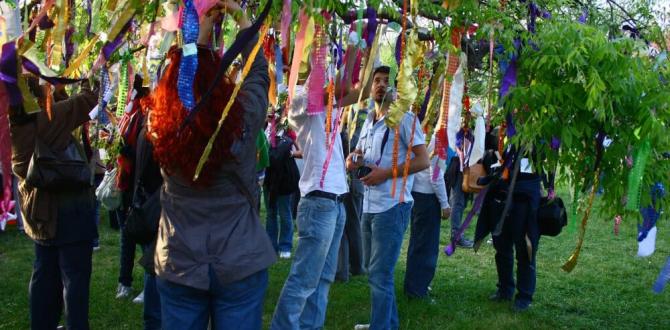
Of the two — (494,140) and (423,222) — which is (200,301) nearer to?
(423,222)

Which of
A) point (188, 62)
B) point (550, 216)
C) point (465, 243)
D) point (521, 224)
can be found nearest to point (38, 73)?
point (188, 62)

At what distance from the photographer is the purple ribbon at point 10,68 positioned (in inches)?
80.4

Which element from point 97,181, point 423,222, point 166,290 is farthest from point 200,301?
point 97,181

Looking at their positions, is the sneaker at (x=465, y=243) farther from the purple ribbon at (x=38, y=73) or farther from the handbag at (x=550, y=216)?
the purple ribbon at (x=38, y=73)

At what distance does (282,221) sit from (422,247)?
2157mm

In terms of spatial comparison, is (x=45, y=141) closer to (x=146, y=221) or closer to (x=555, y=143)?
(x=146, y=221)

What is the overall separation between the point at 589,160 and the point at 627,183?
206 millimetres

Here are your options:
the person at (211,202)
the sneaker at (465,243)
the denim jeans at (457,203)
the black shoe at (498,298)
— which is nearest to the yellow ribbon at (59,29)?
the person at (211,202)

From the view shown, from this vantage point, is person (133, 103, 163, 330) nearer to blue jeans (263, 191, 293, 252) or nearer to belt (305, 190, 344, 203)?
belt (305, 190, 344, 203)

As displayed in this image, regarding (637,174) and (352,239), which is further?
(352,239)

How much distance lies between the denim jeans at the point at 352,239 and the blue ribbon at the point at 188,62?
3.54 meters

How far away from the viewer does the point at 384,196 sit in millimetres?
3793

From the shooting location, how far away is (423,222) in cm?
520

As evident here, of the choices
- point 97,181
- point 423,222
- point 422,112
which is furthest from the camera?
point 97,181
